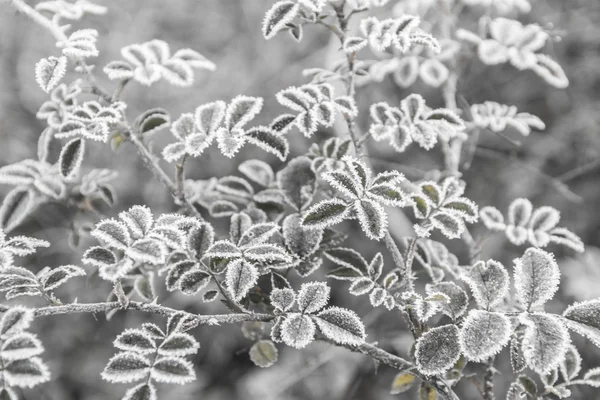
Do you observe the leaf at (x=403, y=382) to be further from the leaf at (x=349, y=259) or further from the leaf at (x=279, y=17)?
the leaf at (x=279, y=17)

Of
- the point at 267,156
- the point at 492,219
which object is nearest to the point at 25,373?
the point at 492,219

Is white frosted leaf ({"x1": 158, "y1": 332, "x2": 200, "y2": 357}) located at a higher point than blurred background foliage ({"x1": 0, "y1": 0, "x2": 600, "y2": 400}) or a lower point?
higher

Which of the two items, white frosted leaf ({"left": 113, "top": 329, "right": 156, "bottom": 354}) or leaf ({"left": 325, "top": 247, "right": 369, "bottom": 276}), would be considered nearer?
white frosted leaf ({"left": 113, "top": 329, "right": 156, "bottom": 354})

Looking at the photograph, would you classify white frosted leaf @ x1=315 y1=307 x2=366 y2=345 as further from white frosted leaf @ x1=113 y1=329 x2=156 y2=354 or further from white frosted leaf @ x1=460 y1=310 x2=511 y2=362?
white frosted leaf @ x1=113 y1=329 x2=156 y2=354

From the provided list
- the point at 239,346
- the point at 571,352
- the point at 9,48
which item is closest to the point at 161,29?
the point at 9,48

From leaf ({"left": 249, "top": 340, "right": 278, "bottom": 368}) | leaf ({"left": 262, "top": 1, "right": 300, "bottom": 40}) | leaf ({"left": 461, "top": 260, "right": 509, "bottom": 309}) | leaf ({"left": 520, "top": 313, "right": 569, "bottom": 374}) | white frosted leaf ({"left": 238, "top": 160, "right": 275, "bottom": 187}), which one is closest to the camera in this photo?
leaf ({"left": 520, "top": 313, "right": 569, "bottom": 374})

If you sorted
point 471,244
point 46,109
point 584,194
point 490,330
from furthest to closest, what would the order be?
1. point 584,194
2. point 471,244
3. point 46,109
4. point 490,330

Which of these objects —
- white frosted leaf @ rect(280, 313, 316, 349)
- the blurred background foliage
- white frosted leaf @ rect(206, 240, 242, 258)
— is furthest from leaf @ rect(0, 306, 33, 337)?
the blurred background foliage

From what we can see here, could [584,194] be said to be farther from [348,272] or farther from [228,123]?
[228,123]
